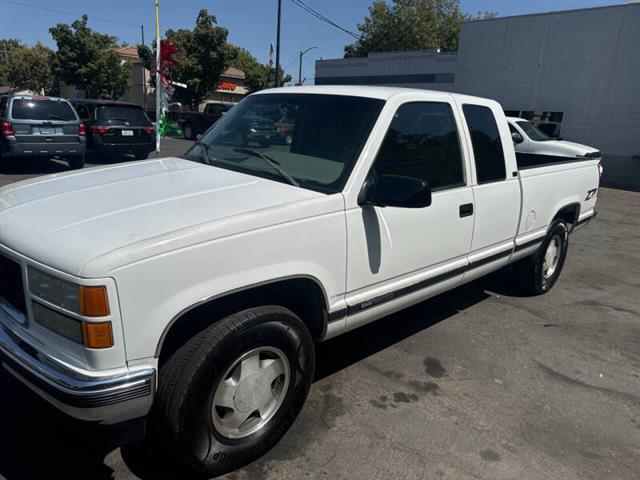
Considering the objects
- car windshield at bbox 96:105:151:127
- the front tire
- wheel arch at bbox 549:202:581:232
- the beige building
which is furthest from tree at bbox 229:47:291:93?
the front tire

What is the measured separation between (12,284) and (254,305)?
1.12 metres

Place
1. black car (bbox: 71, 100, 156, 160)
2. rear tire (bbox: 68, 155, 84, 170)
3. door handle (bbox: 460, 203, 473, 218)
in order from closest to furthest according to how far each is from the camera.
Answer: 1. door handle (bbox: 460, 203, 473, 218)
2. rear tire (bbox: 68, 155, 84, 170)
3. black car (bbox: 71, 100, 156, 160)

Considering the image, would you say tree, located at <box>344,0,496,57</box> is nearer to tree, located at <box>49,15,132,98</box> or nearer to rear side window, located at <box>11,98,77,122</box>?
tree, located at <box>49,15,132,98</box>

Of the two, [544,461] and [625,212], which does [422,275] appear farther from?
[625,212]

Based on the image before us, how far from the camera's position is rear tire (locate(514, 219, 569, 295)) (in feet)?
16.4

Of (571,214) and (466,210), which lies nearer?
(466,210)

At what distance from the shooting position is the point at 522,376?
3.67m

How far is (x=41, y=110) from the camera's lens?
442 inches

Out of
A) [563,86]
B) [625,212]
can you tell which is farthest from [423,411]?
[563,86]

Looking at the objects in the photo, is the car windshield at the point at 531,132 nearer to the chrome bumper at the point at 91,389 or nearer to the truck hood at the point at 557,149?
the truck hood at the point at 557,149

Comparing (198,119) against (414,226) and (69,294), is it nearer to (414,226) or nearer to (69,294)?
(414,226)

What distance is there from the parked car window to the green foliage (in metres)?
33.6

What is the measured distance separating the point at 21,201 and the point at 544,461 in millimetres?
3168

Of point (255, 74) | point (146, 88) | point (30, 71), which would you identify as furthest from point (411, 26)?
point (30, 71)
